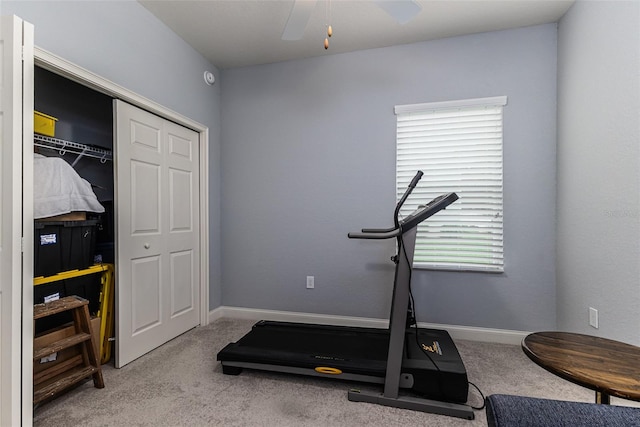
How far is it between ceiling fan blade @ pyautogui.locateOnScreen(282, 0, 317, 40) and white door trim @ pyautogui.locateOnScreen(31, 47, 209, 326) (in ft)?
4.10

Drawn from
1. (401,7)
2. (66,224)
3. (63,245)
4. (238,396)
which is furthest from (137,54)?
(238,396)

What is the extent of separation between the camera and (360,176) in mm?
2949

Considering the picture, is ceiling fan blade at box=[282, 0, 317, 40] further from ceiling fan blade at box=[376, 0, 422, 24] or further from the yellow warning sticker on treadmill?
the yellow warning sticker on treadmill

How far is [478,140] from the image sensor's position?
2.66 m

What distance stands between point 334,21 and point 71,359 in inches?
123

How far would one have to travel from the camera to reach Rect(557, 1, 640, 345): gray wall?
171 centimetres

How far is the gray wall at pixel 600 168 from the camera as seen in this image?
67.2 inches

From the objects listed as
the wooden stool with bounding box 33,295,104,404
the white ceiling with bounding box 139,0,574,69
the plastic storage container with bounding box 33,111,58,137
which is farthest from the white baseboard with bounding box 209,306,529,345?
the white ceiling with bounding box 139,0,574,69

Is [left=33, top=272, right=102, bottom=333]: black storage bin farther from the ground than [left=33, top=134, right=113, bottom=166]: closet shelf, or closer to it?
closer to it

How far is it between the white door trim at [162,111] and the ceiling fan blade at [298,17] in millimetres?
1250

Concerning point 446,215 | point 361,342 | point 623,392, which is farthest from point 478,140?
point 623,392

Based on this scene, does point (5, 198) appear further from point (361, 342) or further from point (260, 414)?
point (361, 342)

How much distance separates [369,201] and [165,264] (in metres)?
1.96

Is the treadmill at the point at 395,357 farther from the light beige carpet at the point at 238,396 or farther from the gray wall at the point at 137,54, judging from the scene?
the gray wall at the point at 137,54
